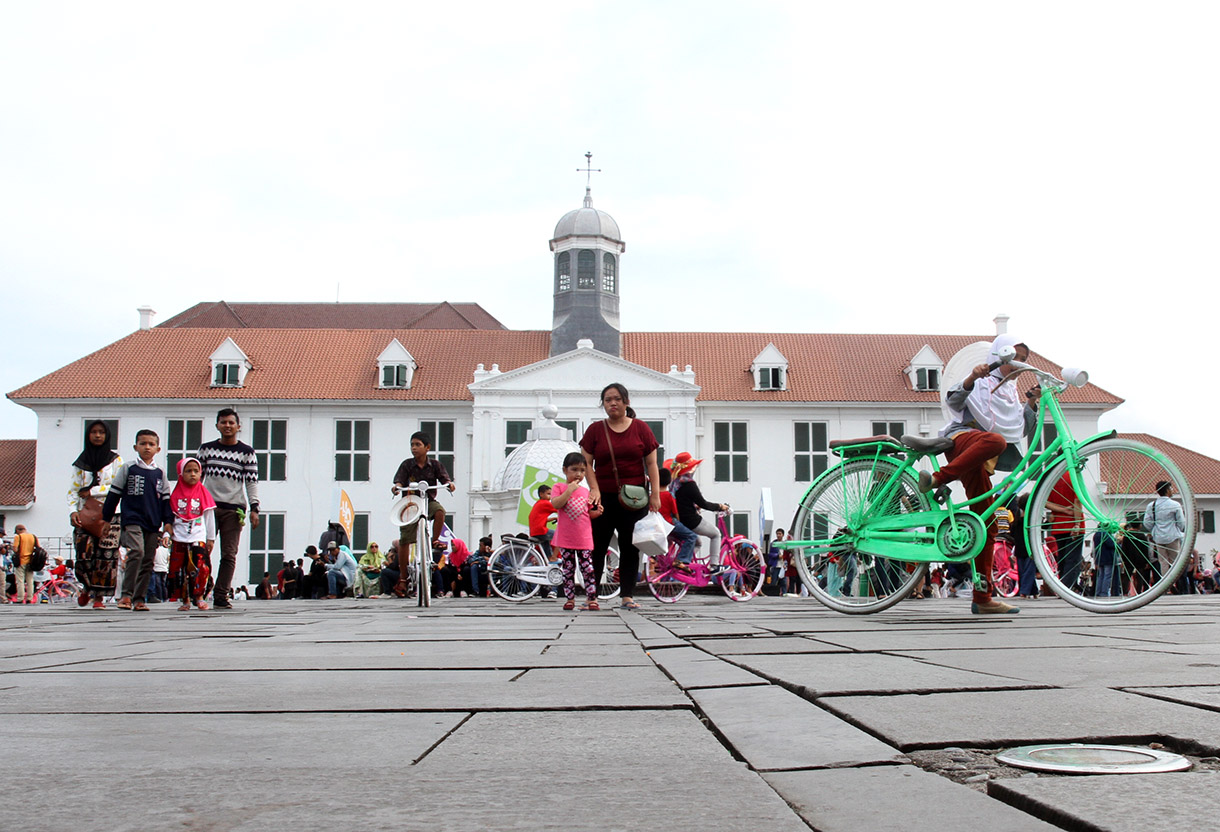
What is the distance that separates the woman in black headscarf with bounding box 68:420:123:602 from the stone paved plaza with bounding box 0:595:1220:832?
748 cm

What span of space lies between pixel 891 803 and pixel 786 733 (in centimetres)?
61

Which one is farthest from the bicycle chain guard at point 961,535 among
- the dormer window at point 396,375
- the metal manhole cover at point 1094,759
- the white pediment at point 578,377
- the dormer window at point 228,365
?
the dormer window at point 228,365

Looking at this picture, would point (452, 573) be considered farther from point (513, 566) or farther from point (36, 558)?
point (36, 558)

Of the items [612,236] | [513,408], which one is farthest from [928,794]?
[612,236]

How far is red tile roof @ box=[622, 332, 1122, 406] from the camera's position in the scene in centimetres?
4528

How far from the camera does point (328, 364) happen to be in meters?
46.9

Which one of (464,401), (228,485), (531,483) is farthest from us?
(464,401)

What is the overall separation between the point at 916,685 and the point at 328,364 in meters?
45.7

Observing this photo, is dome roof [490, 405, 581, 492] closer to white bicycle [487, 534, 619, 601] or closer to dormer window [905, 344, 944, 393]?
white bicycle [487, 534, 619, 601]

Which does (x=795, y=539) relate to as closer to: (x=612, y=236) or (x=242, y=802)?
(x=242, y=802)

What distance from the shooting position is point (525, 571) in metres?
13.4

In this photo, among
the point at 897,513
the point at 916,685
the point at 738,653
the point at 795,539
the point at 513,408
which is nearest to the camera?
the point at 916,685

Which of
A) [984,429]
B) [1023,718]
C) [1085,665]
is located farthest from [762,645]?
[984,429]

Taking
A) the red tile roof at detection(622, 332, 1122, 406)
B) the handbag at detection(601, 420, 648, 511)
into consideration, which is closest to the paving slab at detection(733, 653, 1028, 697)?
the handbag at detection(601, 420, 648, 511)
